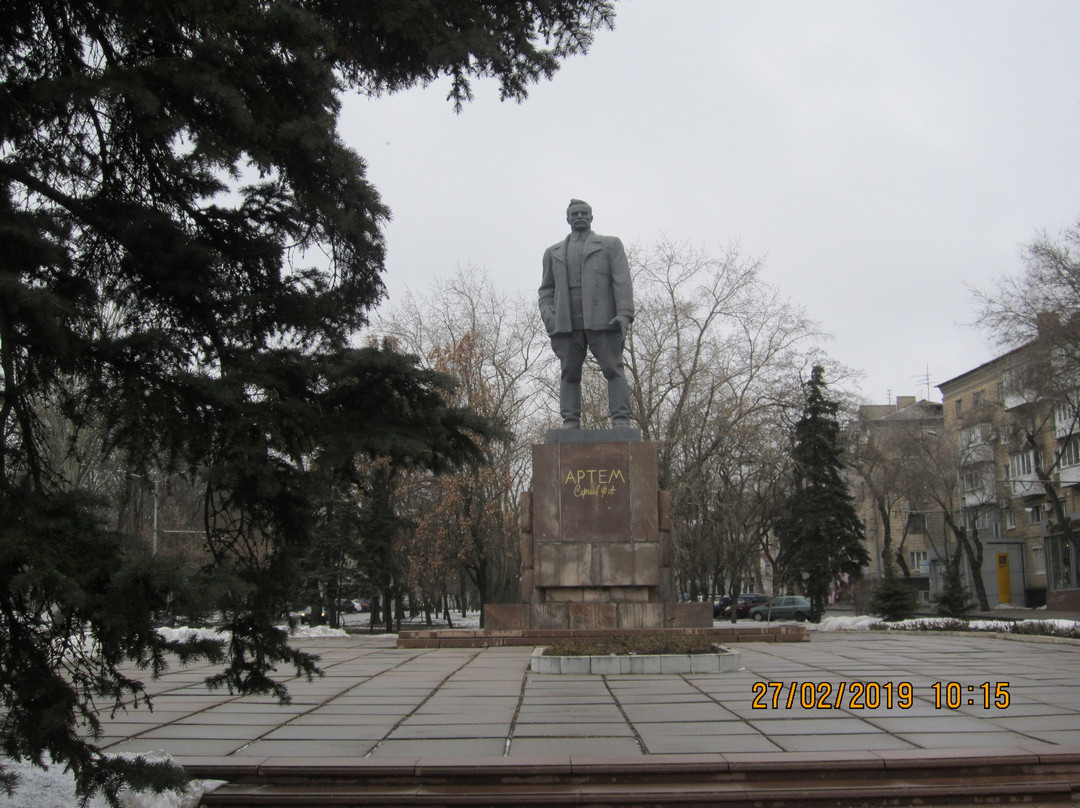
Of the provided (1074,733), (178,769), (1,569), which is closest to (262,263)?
(1,569)

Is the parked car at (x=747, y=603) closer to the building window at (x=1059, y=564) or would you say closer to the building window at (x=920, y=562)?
the building window at (x=1059, y=564)

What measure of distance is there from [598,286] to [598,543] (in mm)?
3481

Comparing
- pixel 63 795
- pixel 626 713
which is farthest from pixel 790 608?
pixel 63 795

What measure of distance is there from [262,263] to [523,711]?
12.4 feet

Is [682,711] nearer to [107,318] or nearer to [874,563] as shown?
[107,318]

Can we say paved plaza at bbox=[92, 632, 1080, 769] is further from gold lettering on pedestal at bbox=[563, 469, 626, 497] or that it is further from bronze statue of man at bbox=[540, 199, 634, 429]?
bronze statue of man at bbox=[540, 199, 634, 429]

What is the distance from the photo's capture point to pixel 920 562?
5669 cm

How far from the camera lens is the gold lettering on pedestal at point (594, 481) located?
13172 mm

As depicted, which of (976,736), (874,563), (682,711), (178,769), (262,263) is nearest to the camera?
(178,769)

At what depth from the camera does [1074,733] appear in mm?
5898

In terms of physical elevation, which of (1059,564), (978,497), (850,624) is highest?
(978,497)
